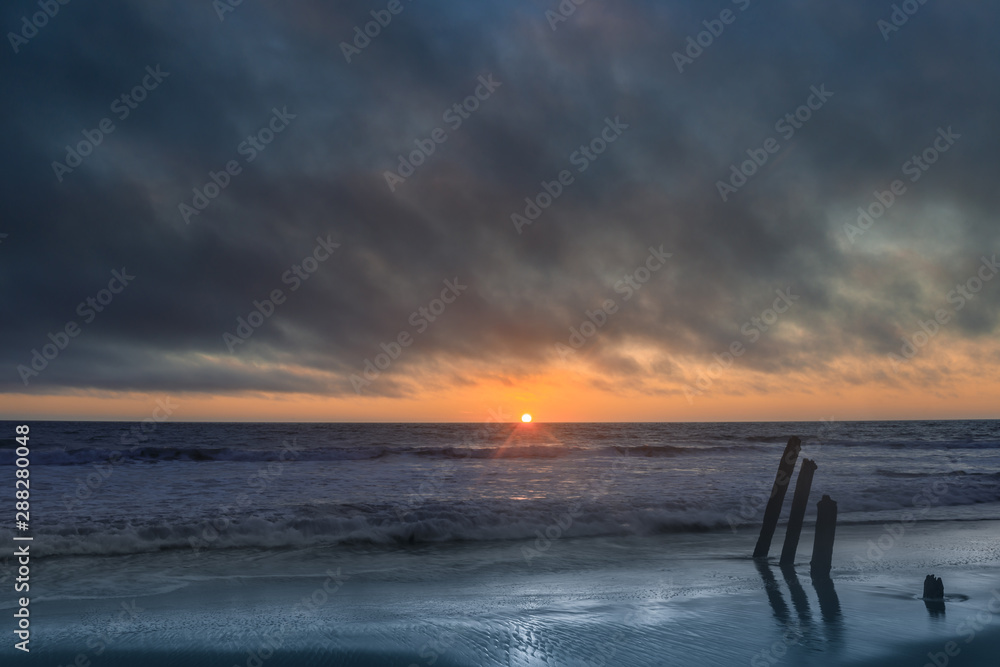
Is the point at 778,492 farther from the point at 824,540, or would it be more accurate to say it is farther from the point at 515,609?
the point at 515,609

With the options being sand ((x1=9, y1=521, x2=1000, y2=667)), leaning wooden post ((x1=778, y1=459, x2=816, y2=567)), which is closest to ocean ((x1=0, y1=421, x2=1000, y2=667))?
sand ((x1=9, y1=521, x2=1000, y2=667))

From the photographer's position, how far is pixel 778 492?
35.6 ft

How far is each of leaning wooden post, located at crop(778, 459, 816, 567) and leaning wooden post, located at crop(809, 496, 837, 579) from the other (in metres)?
0.29

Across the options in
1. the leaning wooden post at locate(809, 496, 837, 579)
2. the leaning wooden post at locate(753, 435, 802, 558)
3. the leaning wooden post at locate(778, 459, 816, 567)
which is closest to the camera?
the leaning wooden post at locate(809, 496, 837, 579)

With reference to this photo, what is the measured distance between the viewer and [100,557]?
40.1ft

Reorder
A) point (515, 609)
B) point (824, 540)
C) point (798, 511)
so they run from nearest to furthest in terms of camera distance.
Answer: point (515, 609) < point (824, 540) < point (798, 511)

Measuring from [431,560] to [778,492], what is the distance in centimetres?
659

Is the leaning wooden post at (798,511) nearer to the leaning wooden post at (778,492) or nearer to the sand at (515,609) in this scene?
the leaning wooden post at (778,492)

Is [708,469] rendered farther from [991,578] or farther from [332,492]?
[991,578]

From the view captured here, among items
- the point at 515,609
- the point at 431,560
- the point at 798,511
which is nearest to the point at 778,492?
the point at 798,511

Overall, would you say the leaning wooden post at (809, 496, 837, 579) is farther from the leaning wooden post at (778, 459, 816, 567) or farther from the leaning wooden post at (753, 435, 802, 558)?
the leaning wooden post at (753, 435, 802, 558)

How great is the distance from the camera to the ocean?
700 cm

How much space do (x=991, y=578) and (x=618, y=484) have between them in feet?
49.8

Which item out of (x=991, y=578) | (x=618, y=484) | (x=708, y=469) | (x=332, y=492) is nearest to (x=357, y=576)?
(x=991, y=578)
